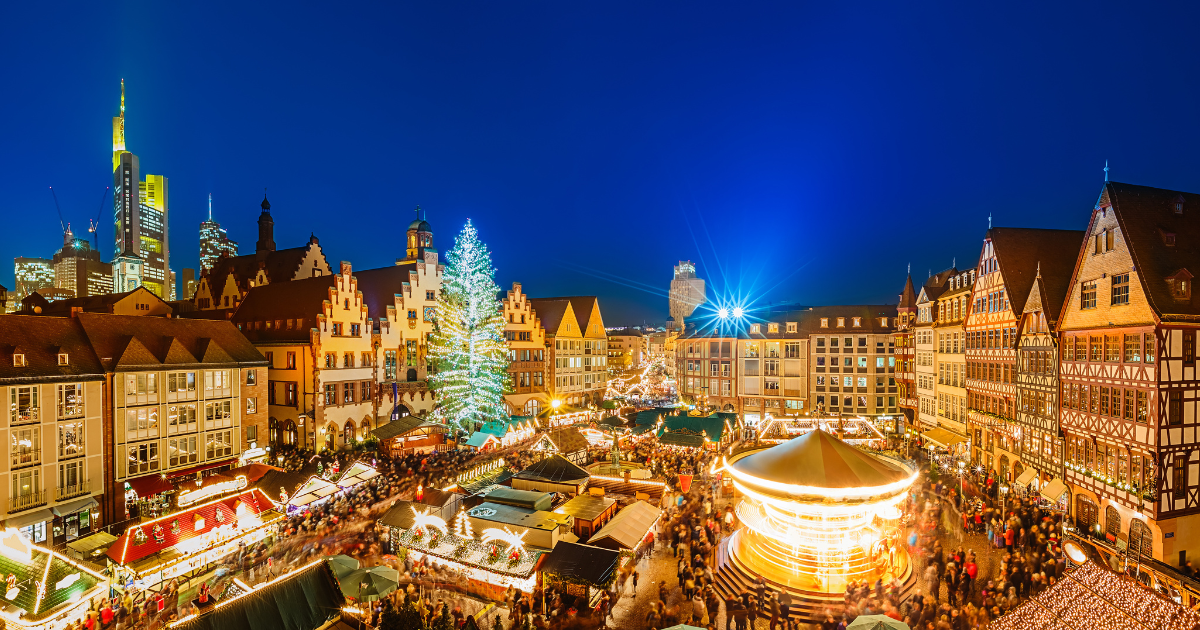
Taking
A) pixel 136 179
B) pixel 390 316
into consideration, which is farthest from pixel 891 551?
pixel 136 179

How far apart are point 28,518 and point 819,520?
27.9 meters

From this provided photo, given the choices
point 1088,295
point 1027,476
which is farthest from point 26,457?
point 1088,295

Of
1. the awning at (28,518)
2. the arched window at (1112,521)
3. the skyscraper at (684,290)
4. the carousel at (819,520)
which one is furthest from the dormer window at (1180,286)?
the skyscraper at (684,290)

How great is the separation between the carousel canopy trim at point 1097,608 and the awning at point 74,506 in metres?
30.6

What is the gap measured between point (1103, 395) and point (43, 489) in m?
40.4

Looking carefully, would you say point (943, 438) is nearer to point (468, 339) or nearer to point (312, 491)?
point (468, 339)

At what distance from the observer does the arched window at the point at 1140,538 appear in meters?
18.5

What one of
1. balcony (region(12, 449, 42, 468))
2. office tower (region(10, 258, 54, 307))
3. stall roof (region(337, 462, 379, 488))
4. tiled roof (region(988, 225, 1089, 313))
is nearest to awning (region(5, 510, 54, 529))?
balcony (region(12, 449, 42, 468))

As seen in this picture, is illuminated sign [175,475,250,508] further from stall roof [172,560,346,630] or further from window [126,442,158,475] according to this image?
stall roof [172,560,346,630]

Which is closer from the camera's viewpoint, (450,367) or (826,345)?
(450,367)

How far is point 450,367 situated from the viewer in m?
36.8

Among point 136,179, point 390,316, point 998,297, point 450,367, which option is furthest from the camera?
point 136,179

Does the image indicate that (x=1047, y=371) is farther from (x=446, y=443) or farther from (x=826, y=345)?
(x=446, y=443)

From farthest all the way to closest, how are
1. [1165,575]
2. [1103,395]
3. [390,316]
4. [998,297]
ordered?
[390,316]
[998,297]
[1103,395]
[1165,575]
